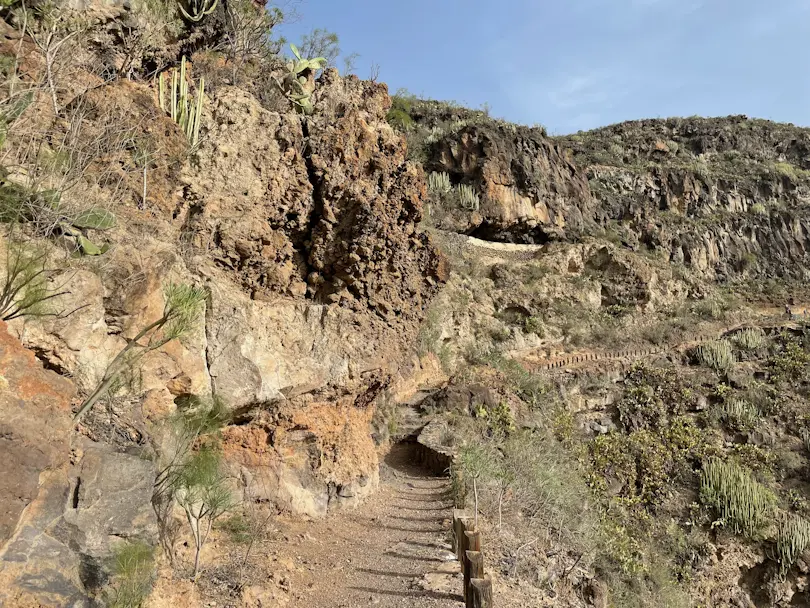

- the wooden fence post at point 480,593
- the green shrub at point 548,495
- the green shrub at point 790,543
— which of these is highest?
the wooden fence post at point 480,593

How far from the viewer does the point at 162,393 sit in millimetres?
4574

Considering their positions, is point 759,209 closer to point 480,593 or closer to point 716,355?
point 716,355

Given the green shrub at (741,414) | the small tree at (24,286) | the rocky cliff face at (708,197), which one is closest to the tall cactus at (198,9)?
the small tree at (24,286)

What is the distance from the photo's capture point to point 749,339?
18641 millimetres

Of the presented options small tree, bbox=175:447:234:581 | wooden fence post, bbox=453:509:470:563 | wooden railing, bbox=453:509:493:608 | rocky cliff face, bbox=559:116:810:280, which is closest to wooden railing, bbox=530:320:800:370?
rocky cliff face, bbox=559:116:810:280

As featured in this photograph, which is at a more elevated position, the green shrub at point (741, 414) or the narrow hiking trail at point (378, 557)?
the green shrub at point (741, 414)

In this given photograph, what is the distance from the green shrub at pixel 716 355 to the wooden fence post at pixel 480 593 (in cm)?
1553

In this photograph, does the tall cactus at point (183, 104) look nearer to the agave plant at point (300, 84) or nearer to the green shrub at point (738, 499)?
the agave plant at point (300, 84)

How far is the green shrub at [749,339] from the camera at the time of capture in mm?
18359

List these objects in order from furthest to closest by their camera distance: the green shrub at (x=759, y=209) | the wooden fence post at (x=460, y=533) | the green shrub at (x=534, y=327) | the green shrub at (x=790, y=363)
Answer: the green shrub at (x=759, y=209) → the green shrub at (x=534, y=327) → the green shrub at (x=790, y=363) → the wooden fence post at (x=460, y=533)

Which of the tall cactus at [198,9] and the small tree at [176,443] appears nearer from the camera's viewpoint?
the small tree at [176,443]

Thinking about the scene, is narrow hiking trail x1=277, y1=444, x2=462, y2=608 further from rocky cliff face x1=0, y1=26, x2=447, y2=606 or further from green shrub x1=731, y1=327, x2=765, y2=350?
green shrub x1=731, y1=327, x2=765, y2=350

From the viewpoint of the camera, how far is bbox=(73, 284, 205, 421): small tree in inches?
152

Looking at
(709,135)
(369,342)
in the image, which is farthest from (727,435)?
(709,135)
